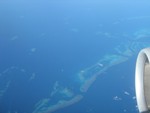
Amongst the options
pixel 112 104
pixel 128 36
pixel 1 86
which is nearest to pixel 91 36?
pixel 128 36

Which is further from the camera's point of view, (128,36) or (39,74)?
(128,36)

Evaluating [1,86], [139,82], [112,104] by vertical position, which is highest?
[139,82]

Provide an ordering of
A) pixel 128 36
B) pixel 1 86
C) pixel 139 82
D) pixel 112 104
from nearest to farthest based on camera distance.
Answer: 1. pixel 139 82
2. pixel 112 104
3. pixel 1 86
4. pixel 128 36

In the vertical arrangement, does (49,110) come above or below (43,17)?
below

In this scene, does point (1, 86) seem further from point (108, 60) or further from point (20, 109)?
point (108, 60)

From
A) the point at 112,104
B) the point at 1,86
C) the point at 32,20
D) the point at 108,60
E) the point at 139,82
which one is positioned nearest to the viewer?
the point at 139,82

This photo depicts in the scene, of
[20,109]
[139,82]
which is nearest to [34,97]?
[20,109]
